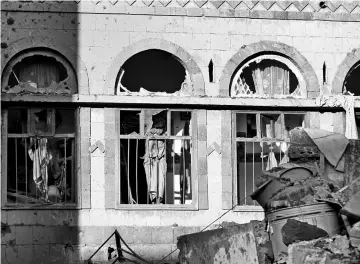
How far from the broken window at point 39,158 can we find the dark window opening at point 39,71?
650 millimetres

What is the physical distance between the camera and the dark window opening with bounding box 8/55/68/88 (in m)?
29.0

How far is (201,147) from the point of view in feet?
95.9

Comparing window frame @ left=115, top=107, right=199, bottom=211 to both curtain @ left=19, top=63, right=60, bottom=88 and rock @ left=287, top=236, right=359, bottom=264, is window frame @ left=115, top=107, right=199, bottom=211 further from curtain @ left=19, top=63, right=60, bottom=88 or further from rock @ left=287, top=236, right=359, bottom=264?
rock @ left=287, top=236, right=359, bottom=264

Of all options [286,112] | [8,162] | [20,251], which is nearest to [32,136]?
[8,162]

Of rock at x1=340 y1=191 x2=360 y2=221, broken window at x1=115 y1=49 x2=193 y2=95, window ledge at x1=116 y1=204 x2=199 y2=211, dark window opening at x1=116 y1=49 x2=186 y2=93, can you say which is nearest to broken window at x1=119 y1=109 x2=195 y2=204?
window ledge at x1=116 y1=204 x2=199 y2=211

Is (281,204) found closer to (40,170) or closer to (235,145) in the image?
(235,145)

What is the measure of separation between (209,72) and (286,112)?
6.53 ft

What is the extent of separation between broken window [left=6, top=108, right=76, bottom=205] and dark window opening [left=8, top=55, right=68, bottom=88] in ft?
2.13

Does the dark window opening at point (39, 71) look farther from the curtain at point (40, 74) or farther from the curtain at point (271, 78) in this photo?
the curtain at point (271, 78)

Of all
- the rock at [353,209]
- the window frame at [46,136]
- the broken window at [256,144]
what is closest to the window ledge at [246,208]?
the broken window at [256,144]

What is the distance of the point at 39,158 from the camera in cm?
2888

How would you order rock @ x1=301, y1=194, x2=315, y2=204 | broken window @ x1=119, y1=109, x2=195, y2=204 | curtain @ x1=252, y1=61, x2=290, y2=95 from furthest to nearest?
curtain @ x1=252, y1=61, x2=290, y2=95 → broken window @ x1=119, y1=109, x2=195, y2=204 → rock @ x1=301, y1=194, x2=315, y2=204

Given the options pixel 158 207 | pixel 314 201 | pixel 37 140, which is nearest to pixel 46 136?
pixel 37 140

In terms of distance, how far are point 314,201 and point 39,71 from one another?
10.8 meters
